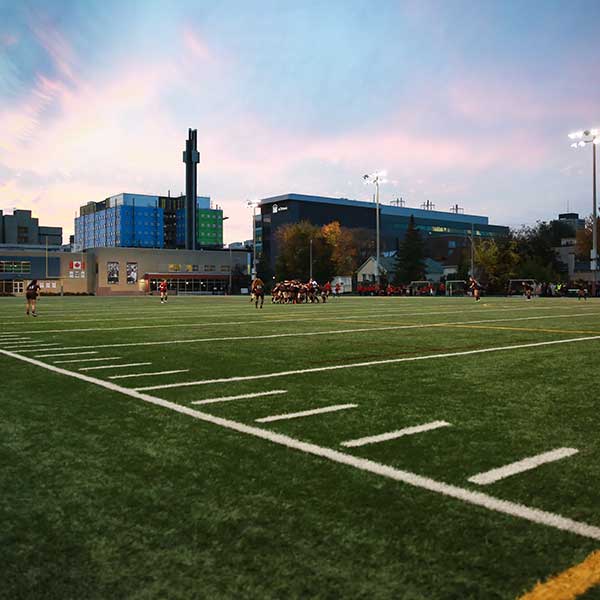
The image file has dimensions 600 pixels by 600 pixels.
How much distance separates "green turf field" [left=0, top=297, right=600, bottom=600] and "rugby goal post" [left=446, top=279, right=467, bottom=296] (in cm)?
6171

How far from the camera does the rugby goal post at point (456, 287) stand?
67875mm

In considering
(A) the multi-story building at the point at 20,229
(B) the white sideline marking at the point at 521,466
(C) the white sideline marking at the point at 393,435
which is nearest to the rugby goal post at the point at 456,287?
(C) the white sideline marking at the point at 393,435

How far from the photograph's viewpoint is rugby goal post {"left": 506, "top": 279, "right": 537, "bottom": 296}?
2532 inches

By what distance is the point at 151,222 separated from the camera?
6068 inches

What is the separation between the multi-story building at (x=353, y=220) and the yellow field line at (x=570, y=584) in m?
120

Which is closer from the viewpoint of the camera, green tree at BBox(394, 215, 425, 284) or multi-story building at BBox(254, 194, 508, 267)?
green tree at BBox(394, 215, 425, 284)

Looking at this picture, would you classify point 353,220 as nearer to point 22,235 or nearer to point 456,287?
point 456,287

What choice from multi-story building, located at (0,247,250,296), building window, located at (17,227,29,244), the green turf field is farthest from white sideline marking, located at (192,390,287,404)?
building window, located at (17,227,29,244)

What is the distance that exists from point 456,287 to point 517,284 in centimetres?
733

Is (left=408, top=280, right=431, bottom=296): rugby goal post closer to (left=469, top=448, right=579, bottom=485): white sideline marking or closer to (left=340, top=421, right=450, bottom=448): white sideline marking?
(left=340, top=421, right=450, bottom=448): white sideline marking

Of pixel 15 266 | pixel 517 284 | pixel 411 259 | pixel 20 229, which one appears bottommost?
pixel 517 284

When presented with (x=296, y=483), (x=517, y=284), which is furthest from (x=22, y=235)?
(x=296, y=483)

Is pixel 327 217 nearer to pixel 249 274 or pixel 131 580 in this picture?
pixel 249 274

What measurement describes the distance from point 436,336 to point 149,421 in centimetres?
897
